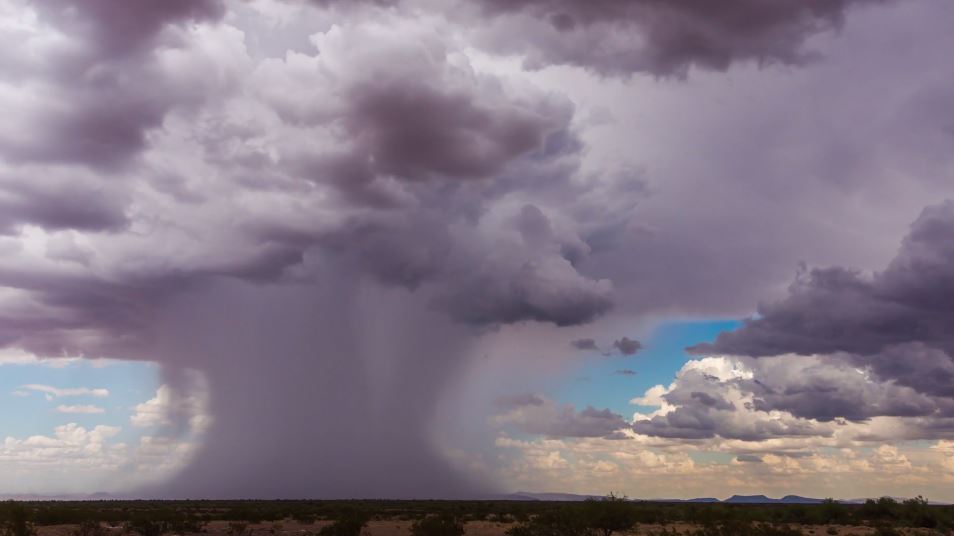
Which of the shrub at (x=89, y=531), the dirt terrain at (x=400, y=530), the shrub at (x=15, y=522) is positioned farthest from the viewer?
the dirt terrain at (x=400, y=530)

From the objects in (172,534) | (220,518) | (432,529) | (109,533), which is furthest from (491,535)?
(220,518)

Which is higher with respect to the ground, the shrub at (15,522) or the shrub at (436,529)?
the shrub at (15,522)

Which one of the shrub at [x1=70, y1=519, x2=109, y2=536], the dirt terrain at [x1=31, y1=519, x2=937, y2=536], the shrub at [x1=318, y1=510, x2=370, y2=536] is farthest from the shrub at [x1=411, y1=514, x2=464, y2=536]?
the shrub at [x1=70, y1=519, x2=109, y2=536]

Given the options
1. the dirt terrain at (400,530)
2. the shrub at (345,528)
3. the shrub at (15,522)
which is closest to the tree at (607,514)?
the dirt terrain at (400,530)

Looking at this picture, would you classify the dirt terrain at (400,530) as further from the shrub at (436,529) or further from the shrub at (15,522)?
the shrub at (15,522)

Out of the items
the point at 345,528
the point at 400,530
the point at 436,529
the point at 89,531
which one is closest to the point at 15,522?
the point at 89,531

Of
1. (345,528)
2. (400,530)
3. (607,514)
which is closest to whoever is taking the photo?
(607,514)

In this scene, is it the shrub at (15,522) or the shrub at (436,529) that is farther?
the shrub at (436,529)

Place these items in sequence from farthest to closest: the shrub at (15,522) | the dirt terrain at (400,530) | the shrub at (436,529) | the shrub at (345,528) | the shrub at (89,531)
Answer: the dirt terrain at (400,530), the shrub at (345,528), the shrub at (89,531), the shrub at (436,529), the shrub at (15,522)

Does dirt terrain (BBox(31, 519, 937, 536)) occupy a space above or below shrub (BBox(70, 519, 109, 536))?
below

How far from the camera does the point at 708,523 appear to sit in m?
62.8

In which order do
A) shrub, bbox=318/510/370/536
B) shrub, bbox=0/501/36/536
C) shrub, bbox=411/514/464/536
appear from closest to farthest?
shrub, bbox=0/501/36/536
shrub, bbox=411/514/464/536
shrub, bbox=318/510/370/536

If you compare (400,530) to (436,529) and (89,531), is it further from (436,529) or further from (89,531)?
(89,531)

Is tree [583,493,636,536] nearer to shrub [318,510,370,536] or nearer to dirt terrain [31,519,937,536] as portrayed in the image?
dirt terrain [31,519,937,536]
